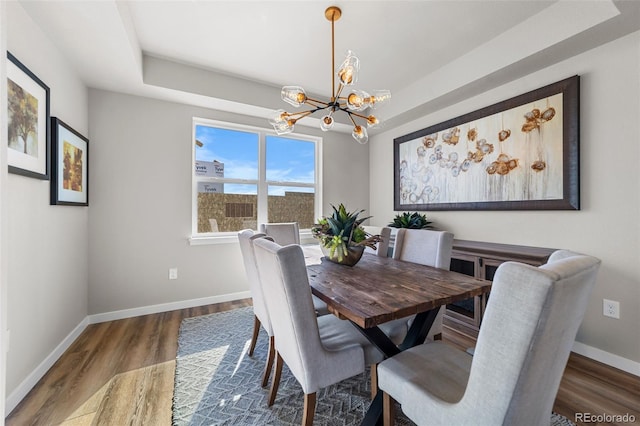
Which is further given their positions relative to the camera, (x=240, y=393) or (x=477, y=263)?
(x=477, y=263)

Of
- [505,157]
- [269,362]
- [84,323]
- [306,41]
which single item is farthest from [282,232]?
[505,157]

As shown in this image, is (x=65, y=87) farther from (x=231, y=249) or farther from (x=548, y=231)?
(x=548, y=231)

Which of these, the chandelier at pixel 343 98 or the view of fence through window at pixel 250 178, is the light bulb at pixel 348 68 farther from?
the view of fence through window at pixel 250 178

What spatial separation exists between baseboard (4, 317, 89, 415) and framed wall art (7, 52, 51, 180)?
1.25m

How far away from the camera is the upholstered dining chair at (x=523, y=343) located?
638 mm

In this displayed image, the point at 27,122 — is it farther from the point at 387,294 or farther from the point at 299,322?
the point at 387,294

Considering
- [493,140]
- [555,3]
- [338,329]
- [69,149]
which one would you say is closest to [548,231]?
[493,140]

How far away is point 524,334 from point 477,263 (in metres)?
1.88

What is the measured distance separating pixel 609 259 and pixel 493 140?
132cm

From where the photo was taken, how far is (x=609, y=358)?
1865 millimetres

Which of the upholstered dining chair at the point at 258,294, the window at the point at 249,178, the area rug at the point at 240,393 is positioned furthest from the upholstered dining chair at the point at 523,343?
the window at the point at 249,178

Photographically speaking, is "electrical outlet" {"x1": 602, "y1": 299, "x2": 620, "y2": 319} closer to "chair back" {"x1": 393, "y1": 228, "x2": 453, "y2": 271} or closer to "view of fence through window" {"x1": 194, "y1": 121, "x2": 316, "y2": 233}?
"chair back" {"x1": 393, "y1": 228, "x2": 453, "y2": 271}

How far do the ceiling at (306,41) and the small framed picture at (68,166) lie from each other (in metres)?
0.62

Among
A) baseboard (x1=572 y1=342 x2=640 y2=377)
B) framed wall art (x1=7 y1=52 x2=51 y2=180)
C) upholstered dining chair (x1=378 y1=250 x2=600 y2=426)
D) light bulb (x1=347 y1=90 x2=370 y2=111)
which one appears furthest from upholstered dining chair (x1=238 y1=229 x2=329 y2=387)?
baseboard (x1=572 y1=342 x2=640 y2=377)
